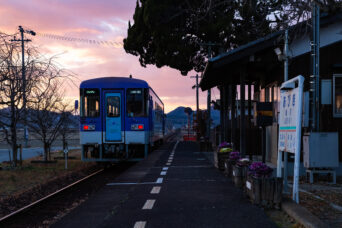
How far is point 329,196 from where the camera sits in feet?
26.8

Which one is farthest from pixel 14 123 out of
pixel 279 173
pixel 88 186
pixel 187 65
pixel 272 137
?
pixel 187 65

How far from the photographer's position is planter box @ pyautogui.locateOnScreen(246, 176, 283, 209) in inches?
268

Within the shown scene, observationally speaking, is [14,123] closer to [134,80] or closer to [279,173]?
[134,80]

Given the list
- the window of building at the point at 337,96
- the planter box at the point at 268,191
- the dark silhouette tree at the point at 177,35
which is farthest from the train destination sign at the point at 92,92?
the dark silhouette tree at the point at 177,35

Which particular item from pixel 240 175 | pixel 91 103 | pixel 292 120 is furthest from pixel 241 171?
pixel 91 103

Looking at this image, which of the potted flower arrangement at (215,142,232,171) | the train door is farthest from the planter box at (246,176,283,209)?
the train door

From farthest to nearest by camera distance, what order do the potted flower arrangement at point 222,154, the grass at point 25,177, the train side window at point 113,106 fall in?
the train side window at point 113,106
the potted flower arrangement at point 222,154
the grass at point 25,177

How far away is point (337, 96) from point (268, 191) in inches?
235

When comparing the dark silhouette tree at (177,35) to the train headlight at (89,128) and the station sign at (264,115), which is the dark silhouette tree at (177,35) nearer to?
the train headlight at (89,128)

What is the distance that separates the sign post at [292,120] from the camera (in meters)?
6.67

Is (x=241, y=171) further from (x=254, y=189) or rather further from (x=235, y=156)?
(x=254, y=189)

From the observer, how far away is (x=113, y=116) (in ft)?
48.9

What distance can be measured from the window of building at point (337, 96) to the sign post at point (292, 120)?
15.6 ft

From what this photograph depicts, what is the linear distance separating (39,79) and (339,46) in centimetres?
968
